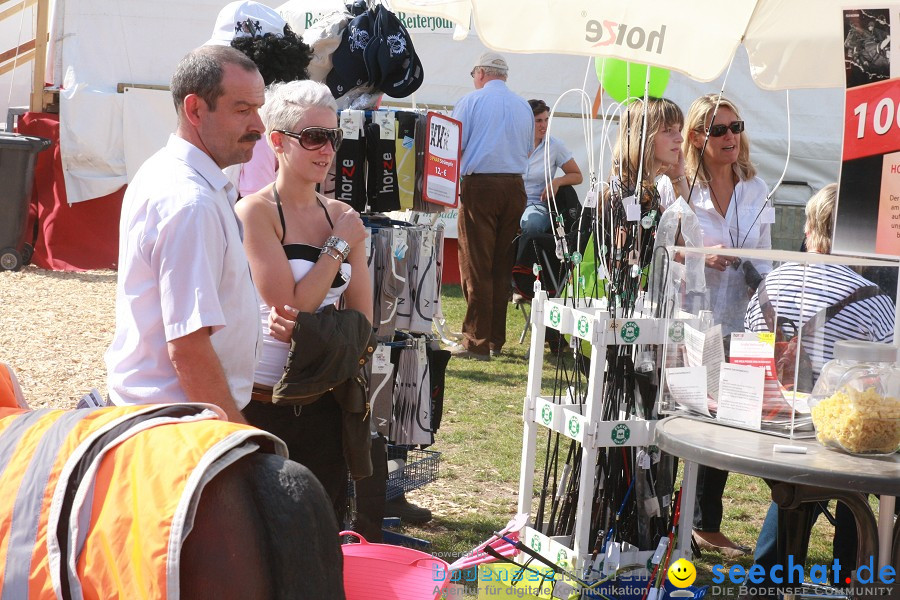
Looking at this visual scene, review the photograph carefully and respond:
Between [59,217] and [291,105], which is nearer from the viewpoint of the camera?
[291,105]

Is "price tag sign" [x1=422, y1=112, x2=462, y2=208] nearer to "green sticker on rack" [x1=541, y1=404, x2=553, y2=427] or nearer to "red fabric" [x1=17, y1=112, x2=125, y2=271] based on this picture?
"green sticker on rack" [x1=541, y1=404, x2=553, y2=427]

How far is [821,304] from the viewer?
111 inches

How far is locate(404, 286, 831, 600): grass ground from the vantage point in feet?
15.5

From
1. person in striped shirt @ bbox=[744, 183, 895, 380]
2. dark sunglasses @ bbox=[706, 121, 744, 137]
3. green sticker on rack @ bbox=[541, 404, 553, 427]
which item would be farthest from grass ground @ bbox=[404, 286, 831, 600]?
dark sunglasses @ bbox=[706, 121, 744, 137]

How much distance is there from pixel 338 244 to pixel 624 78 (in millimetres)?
2411

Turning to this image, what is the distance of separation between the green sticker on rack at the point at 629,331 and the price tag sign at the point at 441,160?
1.34 m

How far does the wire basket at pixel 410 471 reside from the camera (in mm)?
4848

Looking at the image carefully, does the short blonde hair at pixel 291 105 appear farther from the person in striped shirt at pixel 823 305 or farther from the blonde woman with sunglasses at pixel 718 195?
the blonde woman with sunglasses at pixel 718 195

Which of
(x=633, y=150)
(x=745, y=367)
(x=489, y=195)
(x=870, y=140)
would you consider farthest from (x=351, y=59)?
(x=489, y=195)

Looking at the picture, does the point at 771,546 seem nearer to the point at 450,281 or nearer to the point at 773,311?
the point at 773,311

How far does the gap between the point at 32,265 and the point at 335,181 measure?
776 centimetres

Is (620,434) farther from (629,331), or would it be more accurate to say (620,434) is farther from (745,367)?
(745,367)

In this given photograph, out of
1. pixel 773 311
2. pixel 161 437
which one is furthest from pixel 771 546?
pixel 161 437

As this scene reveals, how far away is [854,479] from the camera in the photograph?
2.45 metres
